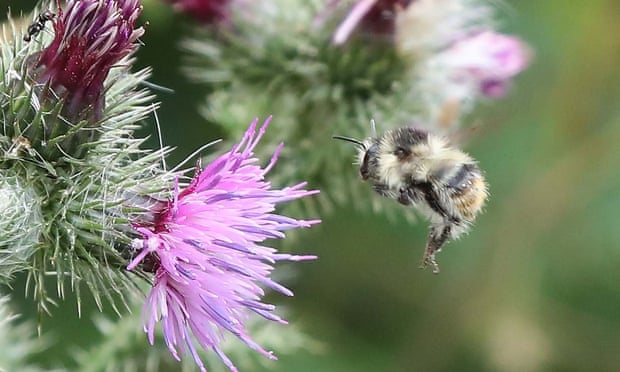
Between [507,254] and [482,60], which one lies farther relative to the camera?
[507,254]

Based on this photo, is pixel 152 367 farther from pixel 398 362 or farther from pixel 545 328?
pixel 545 328

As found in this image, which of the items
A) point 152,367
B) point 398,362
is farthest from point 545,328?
point 152,367

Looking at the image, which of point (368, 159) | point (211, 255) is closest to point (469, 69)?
point (368, 159)

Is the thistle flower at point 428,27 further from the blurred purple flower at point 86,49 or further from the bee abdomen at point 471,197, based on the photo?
the blurred purple flower at point 86,49

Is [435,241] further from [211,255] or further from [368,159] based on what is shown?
[211,255]

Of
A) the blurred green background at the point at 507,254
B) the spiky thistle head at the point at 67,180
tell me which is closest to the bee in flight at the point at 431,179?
the spiky thistle head at the point at 67,180

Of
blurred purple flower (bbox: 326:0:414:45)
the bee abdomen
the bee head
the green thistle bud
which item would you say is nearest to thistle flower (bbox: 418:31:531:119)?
blurred purple flower (bbox: 326:0:414:45)
